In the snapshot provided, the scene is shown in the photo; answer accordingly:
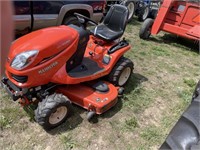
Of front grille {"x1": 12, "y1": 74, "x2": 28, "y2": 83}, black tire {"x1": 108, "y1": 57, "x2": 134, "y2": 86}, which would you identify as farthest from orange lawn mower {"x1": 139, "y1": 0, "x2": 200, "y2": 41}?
front grille {"x1": 12, "y1": 74, "x2": 28, "y2": 83}

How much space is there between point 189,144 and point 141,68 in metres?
3.15

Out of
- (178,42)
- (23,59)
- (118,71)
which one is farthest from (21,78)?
(178,42)

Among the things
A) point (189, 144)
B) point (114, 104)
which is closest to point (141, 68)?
point (114, 104)

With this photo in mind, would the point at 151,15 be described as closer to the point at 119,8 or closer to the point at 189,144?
the point at 119,8

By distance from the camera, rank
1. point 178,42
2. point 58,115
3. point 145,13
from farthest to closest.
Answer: point 145,13, point 178,42, point 58,115

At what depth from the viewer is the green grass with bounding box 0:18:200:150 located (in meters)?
2.46

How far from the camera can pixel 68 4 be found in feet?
15.2

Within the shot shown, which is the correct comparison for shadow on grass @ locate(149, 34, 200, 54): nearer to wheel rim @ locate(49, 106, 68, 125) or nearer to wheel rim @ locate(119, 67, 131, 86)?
wheel rim @ locate(119, 67, 131, 86)

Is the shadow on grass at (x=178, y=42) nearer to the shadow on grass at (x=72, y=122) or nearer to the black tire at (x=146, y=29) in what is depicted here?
the black tire at (x=146, y=29)

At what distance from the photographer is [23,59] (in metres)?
2.30

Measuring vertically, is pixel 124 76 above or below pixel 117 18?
below

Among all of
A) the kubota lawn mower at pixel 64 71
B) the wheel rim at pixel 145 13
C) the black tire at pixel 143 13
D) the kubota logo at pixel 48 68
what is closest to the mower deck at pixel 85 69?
the kubota lawn mower at pixel 64 71

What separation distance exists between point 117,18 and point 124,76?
824 millimetres

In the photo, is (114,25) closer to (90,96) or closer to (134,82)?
(134,82)
